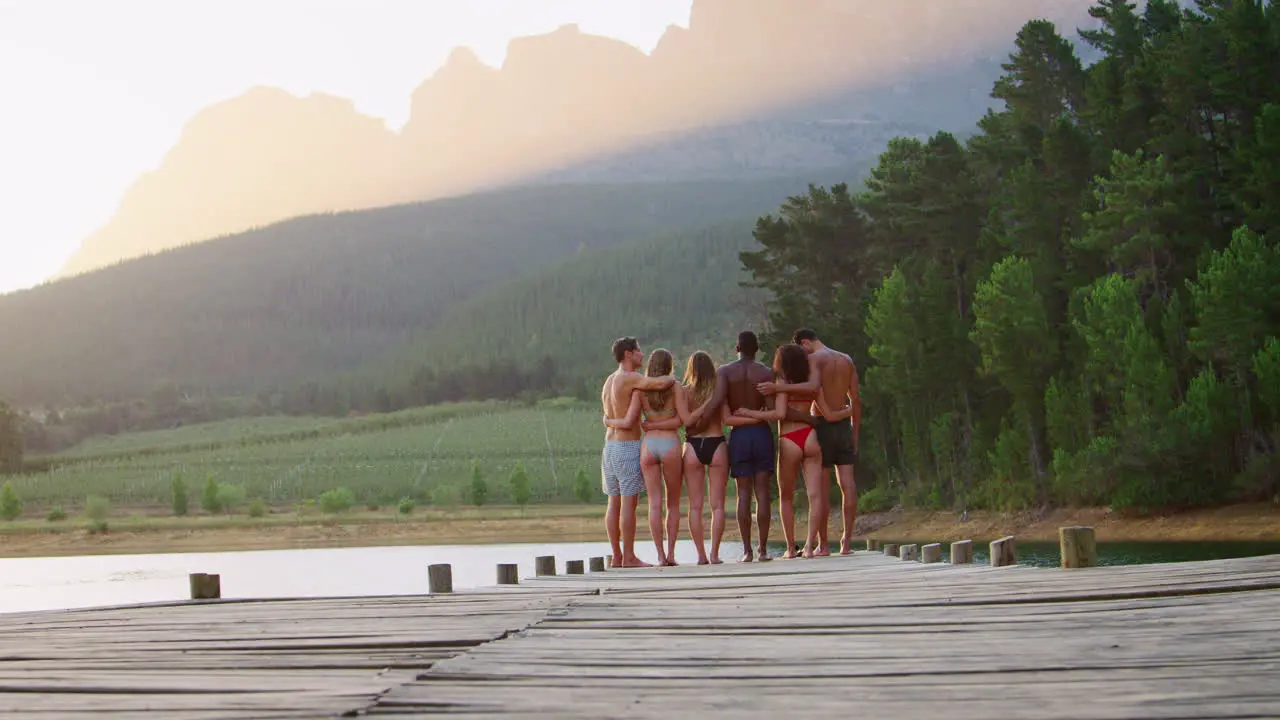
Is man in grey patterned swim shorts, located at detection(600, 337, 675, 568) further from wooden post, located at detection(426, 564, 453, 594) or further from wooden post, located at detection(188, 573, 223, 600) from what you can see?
wooden post, located at detection(188, 573, 223, 600)

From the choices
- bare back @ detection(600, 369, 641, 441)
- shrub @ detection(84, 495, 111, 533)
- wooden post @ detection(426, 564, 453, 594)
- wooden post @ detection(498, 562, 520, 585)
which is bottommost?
shrub @ detection(84, 495, 111, 533)

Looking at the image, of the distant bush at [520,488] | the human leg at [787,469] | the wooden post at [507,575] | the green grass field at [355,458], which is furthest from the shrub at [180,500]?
the wooden post at [507,575]

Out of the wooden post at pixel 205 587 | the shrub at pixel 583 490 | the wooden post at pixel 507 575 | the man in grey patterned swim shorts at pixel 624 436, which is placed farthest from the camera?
the shrub at pixel 583 490

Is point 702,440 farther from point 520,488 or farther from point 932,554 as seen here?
point 520,488

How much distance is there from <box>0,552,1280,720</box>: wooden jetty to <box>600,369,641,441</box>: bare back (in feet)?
15.5

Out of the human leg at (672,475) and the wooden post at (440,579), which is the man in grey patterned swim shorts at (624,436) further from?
the wooden post at (440,579)

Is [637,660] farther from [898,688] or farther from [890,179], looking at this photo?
[890,179]

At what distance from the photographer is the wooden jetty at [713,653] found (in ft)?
15.3

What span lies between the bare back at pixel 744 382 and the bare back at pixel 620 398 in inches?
34.1

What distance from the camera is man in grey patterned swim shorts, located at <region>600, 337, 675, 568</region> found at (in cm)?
1404

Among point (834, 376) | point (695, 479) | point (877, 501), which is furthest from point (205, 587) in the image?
point (877, 501)

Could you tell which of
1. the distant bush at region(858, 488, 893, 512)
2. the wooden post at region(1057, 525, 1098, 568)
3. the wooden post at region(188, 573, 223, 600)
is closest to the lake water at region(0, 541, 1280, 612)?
the distant bush at region(858, 488, 893, 512)

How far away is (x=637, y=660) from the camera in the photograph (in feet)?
18.7

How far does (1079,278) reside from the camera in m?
57.6
